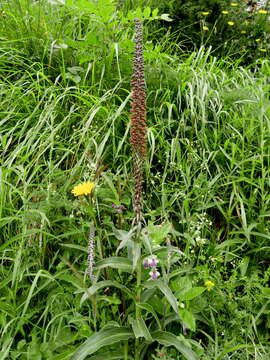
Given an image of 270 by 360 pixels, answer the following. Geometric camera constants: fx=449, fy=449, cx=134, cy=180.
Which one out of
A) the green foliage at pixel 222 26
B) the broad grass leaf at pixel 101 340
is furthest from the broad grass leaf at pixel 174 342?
the green foliage at pixel 222 26

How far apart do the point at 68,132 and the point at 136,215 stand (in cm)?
142

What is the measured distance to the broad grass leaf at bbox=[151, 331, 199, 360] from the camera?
1840mm

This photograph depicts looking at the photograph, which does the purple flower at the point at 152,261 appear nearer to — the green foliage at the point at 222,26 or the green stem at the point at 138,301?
the green stem at the point at 138,301

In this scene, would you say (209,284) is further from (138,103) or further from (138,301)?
(138,103)

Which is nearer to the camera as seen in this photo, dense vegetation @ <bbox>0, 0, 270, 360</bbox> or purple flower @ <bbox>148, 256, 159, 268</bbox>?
purple flower @ <bbox>148, 256, 159, 268</bbox>

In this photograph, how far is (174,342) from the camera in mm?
1886

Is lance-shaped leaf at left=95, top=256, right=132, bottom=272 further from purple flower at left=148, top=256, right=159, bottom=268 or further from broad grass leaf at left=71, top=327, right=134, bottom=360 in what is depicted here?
broad grass leaf at left=71, top=327, right=134, bottom=360

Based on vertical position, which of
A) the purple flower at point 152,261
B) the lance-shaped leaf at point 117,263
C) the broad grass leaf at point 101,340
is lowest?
the broad grass leaf at point 101,340

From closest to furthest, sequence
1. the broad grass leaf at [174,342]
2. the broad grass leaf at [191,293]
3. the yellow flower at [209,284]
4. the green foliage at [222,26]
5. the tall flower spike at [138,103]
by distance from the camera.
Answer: the tall flower spike at [138,103], the broad grass leaf at [174,342], the broad grass leaf at [191,293], the yellow flower at [209,284], the green foliage at [222,26]

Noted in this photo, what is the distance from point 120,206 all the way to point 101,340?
66 cm

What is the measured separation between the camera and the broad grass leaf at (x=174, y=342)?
1840mm

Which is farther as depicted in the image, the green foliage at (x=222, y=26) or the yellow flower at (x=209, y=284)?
the green foliage at (x=222, y=26)

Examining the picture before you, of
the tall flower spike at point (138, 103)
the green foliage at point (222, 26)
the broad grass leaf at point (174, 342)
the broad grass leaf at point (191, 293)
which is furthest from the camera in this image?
the green foliage at point (222, 26)

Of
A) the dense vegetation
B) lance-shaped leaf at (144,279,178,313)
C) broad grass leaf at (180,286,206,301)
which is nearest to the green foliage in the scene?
the dense vegetation
